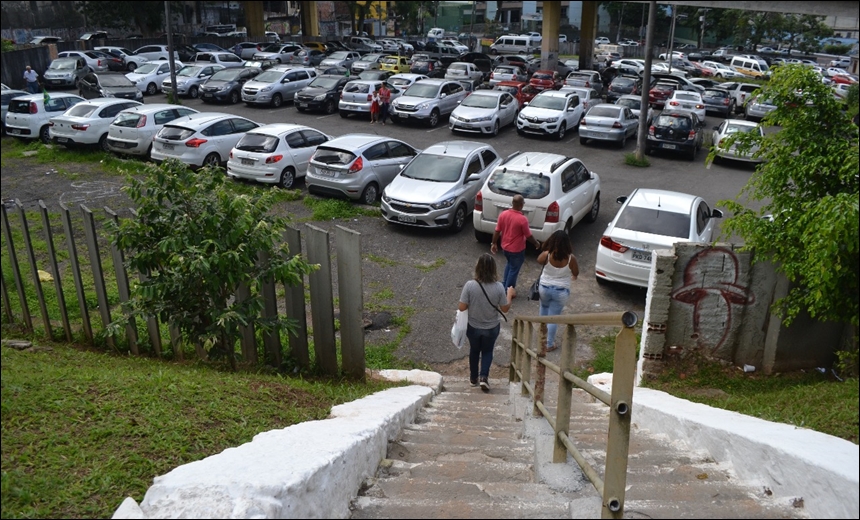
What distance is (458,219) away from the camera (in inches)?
594

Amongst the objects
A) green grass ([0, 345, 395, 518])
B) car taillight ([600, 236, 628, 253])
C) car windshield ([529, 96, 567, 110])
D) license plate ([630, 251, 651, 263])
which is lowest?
license plate ([630, 251, 651, 263])

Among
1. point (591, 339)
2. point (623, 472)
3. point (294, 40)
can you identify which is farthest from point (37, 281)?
point (294, 40)

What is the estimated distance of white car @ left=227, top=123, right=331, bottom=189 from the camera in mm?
17312

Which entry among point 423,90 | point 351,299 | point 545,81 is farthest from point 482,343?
point 545,81

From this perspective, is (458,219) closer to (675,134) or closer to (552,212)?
(552,212)

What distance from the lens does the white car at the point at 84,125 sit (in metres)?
19.9

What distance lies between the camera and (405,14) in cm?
7338

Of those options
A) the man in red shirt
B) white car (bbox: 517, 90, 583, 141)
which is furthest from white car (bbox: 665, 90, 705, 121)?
the man in red shirt

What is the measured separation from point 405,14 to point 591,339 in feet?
223

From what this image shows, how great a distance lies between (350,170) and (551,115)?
37.6 feet

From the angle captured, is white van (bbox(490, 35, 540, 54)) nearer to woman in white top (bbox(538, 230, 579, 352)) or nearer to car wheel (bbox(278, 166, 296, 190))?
car wheel (bbox(278, 166, 296, 190))

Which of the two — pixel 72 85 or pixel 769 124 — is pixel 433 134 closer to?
pixel 72 85

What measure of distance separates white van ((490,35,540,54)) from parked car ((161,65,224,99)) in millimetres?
29404

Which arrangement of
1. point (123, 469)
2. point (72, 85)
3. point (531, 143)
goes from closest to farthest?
point (123, 469)
point (531, 143)
point (72, 85)
